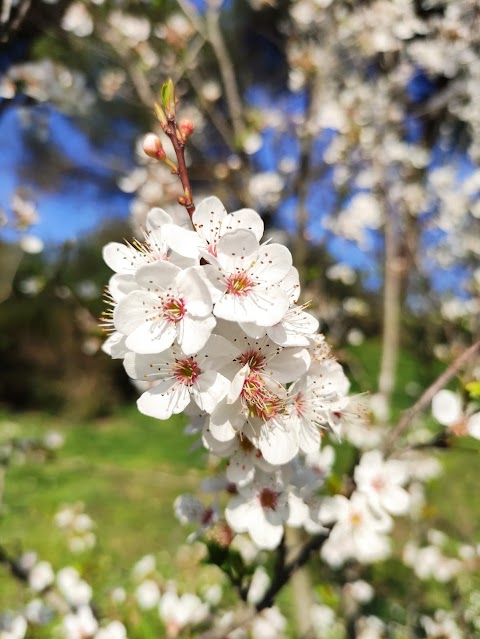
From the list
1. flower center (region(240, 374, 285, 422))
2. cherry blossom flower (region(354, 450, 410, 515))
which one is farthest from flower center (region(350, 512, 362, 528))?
flower center (region(240, 374, 285, 422))

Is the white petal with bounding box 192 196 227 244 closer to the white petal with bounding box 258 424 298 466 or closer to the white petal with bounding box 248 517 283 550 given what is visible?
the white petal with bounding box 258 424 298 466

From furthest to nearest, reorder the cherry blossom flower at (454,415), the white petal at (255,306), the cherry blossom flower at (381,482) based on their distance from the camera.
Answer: the cherry blossom flower at (381,482) < the cherry blossom flower at (454,415) < the white petal at (255,306)

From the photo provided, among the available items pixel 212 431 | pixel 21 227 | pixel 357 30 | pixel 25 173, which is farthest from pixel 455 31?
pixel 25 173

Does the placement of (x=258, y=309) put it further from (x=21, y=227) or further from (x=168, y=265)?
(x=21, y=227)

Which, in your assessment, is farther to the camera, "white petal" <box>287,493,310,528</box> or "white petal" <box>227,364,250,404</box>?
"white petal" <box>287,493,310,528</box>

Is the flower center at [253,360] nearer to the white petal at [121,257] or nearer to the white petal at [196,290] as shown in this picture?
the white petal at [196,290]

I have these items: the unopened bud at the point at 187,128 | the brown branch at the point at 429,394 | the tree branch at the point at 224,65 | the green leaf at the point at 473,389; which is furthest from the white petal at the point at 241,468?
the tree branch at the point at 224,65

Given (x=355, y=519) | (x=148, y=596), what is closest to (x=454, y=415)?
(x=355, y=519)
